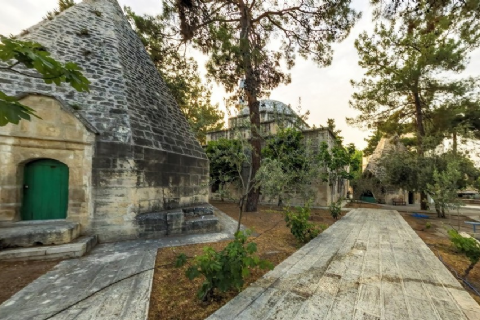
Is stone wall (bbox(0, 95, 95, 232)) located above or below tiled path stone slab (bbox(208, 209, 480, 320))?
above

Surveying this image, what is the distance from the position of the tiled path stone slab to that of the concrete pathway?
134cm

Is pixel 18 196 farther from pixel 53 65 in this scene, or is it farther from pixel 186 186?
pixel 53 65

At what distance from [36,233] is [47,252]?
0.57 meters

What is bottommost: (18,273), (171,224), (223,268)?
(18,273)

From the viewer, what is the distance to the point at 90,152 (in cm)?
542

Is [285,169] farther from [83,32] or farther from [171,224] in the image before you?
[83,32]

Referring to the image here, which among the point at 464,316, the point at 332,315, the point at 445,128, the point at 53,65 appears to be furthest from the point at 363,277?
the point at 445,128

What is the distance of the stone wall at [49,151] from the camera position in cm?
490

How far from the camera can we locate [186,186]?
7547 mm

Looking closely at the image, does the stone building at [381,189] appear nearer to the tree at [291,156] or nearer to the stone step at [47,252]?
the tree at [291,156]

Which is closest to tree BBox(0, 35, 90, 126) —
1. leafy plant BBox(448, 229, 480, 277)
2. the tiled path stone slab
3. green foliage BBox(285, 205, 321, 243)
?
the tiled path stone slab

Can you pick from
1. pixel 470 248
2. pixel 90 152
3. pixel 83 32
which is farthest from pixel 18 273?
pixel 470 248

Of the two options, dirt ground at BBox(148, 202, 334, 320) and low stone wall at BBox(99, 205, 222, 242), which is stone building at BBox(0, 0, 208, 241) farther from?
dirt ground at BBox(148, 202, 334, 320)

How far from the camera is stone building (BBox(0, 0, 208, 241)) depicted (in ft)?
16.8
